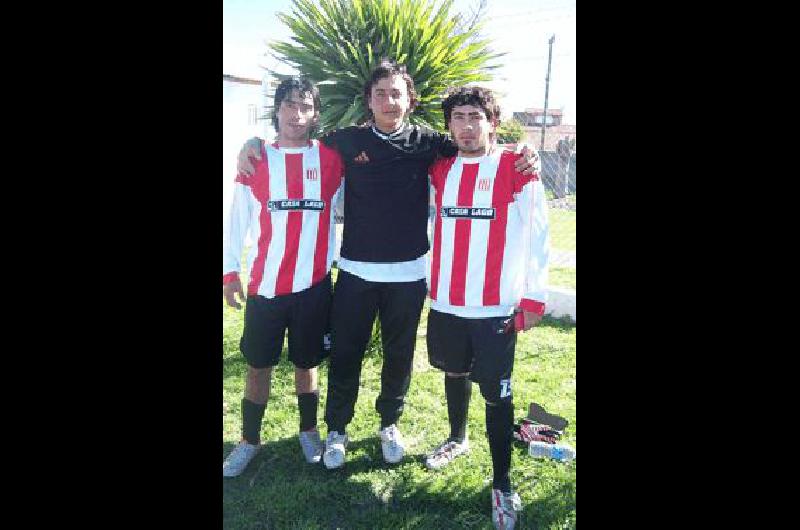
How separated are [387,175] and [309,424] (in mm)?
1225

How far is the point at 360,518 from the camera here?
2299 millimetres

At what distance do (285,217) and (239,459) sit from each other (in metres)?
1.14

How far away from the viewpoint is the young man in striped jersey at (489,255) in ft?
7.25

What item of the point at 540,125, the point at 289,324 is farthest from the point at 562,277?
the point at 289,324

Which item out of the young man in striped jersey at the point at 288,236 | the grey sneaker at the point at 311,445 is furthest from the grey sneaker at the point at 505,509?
the young man in striped jersey at the point at 288,236

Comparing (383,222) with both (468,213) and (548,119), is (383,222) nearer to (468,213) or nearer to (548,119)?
(468,213)

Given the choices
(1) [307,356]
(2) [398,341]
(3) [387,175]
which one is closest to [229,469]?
(1) [307,356]

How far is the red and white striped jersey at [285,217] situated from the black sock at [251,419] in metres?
0.55

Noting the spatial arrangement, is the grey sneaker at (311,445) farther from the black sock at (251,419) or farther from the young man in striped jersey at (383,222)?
the young man in striped jersey at (383,222)

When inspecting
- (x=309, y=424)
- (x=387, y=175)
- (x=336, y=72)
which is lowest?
(x=309, y=424)

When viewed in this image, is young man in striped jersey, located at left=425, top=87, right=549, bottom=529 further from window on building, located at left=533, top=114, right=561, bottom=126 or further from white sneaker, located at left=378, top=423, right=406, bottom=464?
window on building, located at left=533, top=114, right=561, bottom=126
